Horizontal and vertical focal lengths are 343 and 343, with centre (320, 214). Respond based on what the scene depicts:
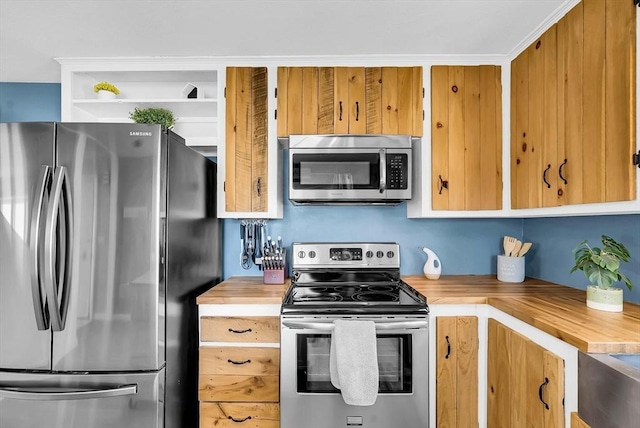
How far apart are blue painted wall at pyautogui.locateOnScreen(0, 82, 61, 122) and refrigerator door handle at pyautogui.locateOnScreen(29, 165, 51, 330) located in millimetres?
1368

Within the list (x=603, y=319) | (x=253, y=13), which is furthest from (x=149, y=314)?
(x=603, y=319)

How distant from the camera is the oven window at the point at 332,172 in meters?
2.05

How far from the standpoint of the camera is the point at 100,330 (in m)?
1.49

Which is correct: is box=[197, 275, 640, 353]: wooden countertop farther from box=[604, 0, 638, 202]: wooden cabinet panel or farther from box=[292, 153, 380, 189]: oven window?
box=[292, 153, 380, 189]: oven window

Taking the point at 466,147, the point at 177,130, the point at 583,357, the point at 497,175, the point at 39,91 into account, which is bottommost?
the point at 583,357

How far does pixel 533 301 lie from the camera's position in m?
1.59

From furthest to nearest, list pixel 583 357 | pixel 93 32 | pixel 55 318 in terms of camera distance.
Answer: pixel 93 32, pixel 55 318, pixel 583 357

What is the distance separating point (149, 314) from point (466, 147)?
194 cm

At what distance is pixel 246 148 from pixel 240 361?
3.94 ft

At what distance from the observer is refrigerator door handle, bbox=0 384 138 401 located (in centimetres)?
146

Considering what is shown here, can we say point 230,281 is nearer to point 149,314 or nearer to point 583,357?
point 149,314

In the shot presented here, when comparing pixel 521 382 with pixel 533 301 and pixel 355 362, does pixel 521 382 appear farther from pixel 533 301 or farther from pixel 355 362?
pixel 355 362

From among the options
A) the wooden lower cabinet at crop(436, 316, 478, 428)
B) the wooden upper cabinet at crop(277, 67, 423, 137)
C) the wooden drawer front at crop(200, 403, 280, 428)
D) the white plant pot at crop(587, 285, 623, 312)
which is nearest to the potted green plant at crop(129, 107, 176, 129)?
the wooden upper cabinet at crop(277, 67, 423, 137)

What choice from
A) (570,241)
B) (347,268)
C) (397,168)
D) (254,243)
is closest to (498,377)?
(570,241)
